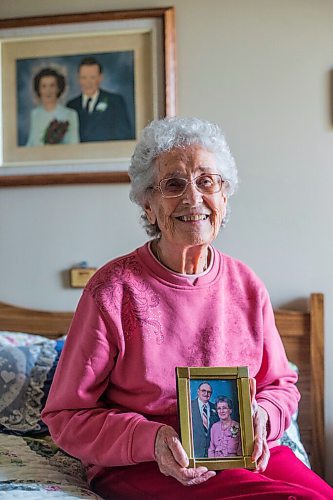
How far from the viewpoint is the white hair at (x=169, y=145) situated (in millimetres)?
1507

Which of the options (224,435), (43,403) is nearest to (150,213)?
(224,435)

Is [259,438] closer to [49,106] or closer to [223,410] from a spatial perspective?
[223,410]

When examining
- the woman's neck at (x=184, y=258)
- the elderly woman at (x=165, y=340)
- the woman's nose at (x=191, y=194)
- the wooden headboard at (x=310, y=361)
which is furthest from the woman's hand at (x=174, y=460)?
the wooden headboard at (x=310, y=361)

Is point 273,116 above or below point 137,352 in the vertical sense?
above

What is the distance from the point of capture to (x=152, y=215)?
5.17 ft

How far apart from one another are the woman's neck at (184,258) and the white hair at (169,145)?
142 mm

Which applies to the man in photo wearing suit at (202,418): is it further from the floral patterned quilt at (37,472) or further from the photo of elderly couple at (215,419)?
the floral patterned quilt at (37,472)

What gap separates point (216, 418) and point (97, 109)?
1.48 meters

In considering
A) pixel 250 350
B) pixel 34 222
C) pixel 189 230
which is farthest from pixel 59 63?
pixel 250 350

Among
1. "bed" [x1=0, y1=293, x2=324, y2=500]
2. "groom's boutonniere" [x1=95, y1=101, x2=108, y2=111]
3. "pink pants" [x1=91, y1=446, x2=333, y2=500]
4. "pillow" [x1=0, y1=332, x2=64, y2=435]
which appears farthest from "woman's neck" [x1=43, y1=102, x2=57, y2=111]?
"pink pants" [x1=91, y1=446, x2=333, y2=500]

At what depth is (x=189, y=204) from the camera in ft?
4.80

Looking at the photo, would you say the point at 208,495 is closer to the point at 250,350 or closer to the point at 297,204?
the point at 250,350

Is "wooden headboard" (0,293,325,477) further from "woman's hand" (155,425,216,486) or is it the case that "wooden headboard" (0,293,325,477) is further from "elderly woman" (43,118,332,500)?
"woman's hand" (155,425,216,486)

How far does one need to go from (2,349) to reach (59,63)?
3.60 ft
